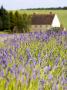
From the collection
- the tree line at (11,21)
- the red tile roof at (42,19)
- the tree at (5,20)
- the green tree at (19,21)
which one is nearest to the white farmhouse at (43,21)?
the red tile roof at (42,19)

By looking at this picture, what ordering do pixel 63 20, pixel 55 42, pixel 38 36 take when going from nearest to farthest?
pixel 55 42
pixel 38 36
pixel 63 20

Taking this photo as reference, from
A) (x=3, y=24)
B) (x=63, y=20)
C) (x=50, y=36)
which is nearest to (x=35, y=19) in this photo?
(x=63, y=20)

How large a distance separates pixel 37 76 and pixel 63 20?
259ft

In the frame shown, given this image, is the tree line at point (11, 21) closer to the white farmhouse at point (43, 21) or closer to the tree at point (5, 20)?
the tree at point (5, 20)

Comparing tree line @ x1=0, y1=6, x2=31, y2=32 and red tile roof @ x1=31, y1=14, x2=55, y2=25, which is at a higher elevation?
tree line @ x1=0, y1=6, x2=31, y2=32

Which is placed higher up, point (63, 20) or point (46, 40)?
point (46, 40)

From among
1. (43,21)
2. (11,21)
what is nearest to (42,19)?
(43,21)

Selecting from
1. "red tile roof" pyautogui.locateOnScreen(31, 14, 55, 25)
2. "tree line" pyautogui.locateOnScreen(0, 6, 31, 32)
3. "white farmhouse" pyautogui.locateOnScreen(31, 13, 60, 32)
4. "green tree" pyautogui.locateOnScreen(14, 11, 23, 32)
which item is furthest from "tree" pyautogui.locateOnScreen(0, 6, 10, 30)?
"red tile roof" pyautogui.locateOnScreen(31, 14, 55, 25)

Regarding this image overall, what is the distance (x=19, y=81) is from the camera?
3.50 meters

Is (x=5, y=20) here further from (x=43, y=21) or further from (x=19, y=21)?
(x=43, y=21)

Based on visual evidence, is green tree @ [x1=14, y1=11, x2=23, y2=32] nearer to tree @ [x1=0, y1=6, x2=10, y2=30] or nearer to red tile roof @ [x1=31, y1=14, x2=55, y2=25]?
tree @ [x1=0, y1=6, x2=10, y2=30]

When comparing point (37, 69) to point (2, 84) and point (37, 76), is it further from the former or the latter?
point (2, 84)

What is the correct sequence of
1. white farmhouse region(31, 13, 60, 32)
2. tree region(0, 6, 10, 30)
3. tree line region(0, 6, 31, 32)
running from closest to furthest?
tree region(0, 6, 10, 30) → tree line region(0, 6, 31, 32) → white farmhouse region(31, 13, 60, 32)

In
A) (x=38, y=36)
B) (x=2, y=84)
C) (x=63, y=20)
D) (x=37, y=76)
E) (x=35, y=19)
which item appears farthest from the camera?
(x=63, y=20)
